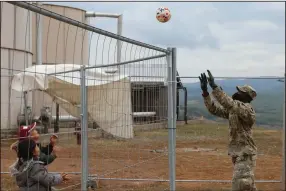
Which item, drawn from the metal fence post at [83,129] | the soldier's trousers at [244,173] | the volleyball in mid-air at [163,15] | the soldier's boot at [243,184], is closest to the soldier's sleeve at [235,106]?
the soldier's trousers at [244,173]

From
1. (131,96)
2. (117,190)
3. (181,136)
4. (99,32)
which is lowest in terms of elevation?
(117,190)

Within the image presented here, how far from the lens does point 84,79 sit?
20.2ft

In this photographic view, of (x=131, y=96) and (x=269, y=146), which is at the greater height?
(x=131, y=96)

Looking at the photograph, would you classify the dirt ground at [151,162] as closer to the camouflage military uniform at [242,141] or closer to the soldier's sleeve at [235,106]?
the camouflage military uniform at [242,141]

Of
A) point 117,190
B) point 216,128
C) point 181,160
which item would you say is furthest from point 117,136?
point 181,160

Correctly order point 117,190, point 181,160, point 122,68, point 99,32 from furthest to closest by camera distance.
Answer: point 181,160 → point 117,190 → point 122,68 → point 99,32

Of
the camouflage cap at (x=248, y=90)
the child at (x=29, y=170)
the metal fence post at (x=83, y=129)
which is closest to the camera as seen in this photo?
the child at (x=29, y=170)

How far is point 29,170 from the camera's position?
500 centimetres

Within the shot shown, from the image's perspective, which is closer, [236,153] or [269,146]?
[236,153]

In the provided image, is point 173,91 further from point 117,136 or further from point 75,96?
point 75,96

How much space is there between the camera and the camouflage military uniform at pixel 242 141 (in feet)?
19.1

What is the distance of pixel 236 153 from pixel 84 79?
2.10m

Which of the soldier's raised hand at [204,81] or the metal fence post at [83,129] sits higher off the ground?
the soldier's raised hand at [204,81]

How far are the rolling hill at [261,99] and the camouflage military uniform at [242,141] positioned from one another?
1.44 feet
